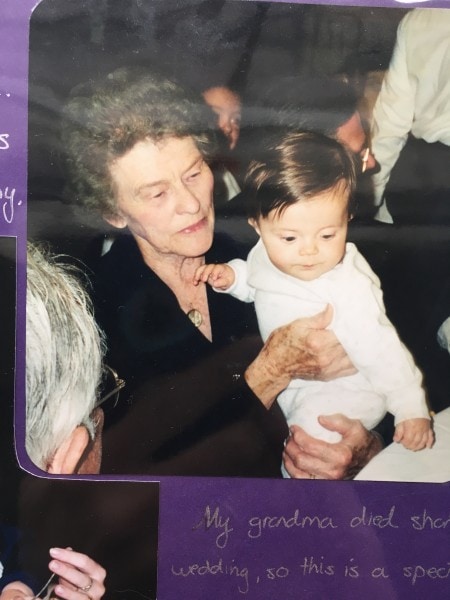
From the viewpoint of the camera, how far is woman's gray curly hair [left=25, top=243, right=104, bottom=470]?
1.03 m

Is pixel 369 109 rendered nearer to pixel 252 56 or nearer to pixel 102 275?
pixel 252 56

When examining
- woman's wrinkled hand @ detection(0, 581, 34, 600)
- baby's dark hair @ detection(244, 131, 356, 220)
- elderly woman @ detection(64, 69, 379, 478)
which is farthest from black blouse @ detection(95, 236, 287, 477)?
woman's wrinkled hand @ detection(0, 581, 34, 600)

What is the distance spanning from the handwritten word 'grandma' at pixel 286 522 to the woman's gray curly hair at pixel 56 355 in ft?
0.95

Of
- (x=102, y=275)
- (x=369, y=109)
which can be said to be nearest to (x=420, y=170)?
(x=369, y=109)

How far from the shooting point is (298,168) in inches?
39.5

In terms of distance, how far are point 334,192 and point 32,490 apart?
2.10 ft

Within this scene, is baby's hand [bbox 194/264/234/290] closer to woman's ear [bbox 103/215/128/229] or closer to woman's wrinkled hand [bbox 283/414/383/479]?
woman's ear [bbox 103/215/128/229]

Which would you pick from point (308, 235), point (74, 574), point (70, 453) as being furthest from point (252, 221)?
point (74, 574)

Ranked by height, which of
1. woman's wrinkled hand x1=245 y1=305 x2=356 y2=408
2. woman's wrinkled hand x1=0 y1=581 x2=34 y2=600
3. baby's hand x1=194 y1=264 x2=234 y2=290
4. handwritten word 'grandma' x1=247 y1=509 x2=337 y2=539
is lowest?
woman's wrinkled hand x1=0 y1=581 x2=34 y2=600

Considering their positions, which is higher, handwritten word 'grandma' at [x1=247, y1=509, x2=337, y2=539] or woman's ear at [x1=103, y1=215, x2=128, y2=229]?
woman's ear at [x1=103, y1=215, x2=128, y2=229]

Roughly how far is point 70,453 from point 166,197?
416mm

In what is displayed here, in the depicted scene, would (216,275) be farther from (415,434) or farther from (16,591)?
(16,591)

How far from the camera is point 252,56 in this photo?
1.00 meters

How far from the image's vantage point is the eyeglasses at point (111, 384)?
104cm
